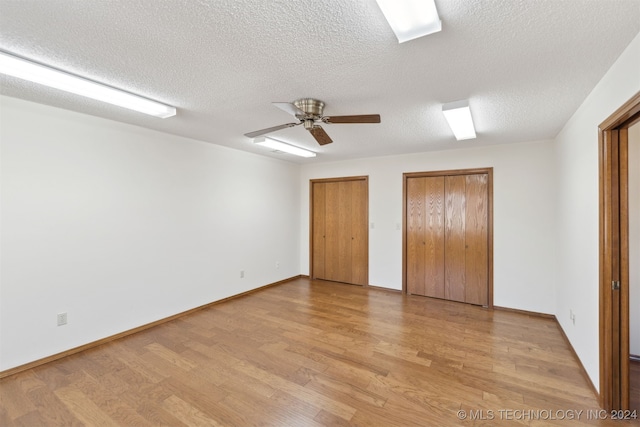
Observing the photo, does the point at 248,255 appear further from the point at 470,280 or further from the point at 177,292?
the point at 470,280

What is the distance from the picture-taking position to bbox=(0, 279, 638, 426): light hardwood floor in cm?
188

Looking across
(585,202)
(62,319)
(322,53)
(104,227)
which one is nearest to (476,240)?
(585,202)

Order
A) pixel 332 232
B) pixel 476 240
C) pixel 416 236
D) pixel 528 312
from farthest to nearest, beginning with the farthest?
1. pixel 332 232
2. pixel 416 236
3. pixel 476 240
4. pixel 528 312

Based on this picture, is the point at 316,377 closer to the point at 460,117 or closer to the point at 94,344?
the point at 94,344

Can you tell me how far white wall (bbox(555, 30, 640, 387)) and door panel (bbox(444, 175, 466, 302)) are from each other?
3.88 feet

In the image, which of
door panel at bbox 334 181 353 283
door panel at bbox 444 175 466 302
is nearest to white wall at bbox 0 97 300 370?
door panel at bbox 334 181 353 283

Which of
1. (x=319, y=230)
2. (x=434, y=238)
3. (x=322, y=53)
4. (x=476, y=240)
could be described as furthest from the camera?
(x=319, y=230)

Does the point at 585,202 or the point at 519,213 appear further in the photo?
the point at 519,213

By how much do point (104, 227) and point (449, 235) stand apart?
4.46 metres

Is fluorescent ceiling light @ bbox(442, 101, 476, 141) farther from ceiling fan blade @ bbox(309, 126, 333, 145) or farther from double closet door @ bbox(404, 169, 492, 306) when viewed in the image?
double closet door @ bbox(404, 169, 492, 306)

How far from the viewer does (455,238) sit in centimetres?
422

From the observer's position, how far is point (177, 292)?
3596 millimetres

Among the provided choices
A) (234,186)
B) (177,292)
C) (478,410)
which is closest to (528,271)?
(478,410)

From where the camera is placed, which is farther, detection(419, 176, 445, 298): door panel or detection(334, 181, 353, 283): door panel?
detection(334, 181, 353, 283): door panel
